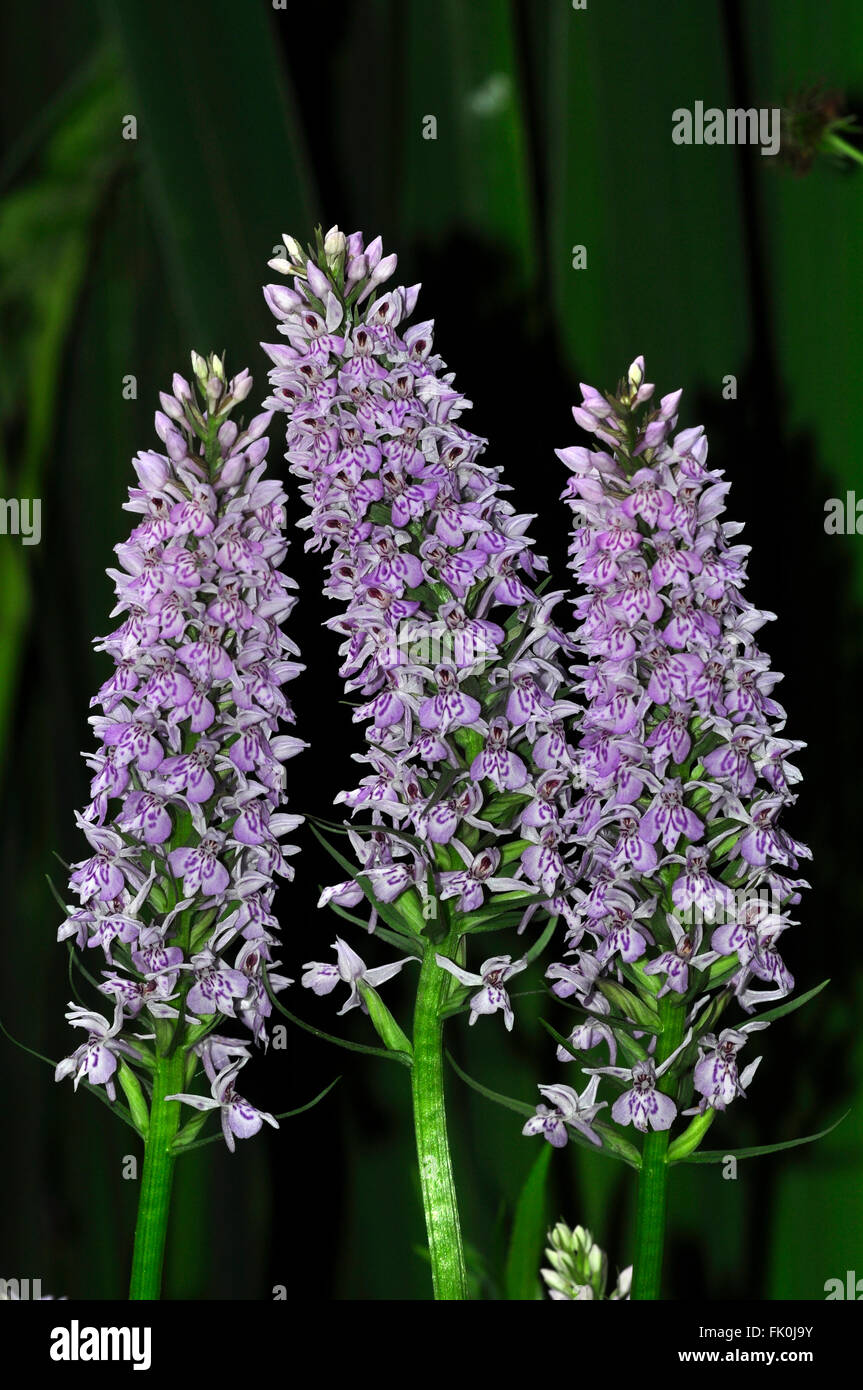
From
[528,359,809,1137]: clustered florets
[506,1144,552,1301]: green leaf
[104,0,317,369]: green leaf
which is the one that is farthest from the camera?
[104,0,317,369]: green leaf

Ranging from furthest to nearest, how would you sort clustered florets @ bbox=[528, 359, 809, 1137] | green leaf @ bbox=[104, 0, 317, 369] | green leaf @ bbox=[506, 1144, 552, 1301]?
green leaf @ bbox=[104, 0, 317, 369] < green leaf @ bbox=[506, 1144, 552, 1301] < clustered florets @ bbox=[528, 359, 809, 1137]

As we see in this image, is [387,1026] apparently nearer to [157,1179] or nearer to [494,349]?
[157,1179]

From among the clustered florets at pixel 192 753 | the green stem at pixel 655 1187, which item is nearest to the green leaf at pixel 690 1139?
the green stem at pixel 655 1187

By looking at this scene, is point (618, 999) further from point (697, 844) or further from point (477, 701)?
point (477, 701)

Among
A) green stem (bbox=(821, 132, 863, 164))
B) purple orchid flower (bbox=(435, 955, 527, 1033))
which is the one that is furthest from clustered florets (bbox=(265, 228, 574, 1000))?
green stem (bbox=(821, 132, 863, 164))

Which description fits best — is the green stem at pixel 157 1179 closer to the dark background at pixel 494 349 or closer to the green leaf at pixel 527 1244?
the green leaf at pixel 527 1244

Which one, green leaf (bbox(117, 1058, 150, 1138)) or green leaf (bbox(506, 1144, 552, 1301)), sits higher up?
green leaf (bbox(117, 1058, 150, 1138))

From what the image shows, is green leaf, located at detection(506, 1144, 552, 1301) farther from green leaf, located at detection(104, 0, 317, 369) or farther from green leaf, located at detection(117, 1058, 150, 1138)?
green leaf, located at detection(104, 0, 317, 369)
